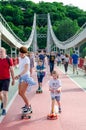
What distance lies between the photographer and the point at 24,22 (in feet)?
563

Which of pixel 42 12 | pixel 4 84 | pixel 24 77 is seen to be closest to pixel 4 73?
pixel 4 84

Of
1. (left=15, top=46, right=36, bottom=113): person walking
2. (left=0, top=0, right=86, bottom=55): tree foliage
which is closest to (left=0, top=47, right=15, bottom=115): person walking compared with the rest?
(left=15, top=46, right=36, bottom=113): person walking

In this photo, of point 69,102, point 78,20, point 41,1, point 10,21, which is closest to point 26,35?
point 10,21

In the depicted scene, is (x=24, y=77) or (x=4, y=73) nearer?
(x=24, y=77)

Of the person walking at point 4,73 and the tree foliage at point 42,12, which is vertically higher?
the tree foliage at point 42,12

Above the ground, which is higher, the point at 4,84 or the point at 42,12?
the point at 42,12

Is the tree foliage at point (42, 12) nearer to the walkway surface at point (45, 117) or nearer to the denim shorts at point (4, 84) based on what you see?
the walkway surface at point (45, 117)

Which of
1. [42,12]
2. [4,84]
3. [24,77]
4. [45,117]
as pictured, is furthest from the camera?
[42,12]

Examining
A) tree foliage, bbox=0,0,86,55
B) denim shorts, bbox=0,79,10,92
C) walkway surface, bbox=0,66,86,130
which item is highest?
tree foliage, bbox=0,0,86,55

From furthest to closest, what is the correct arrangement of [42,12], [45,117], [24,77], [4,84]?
[42,12]
[4,84]
[24,77]
[45,117]

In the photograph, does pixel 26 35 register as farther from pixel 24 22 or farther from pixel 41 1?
pixel 41 1

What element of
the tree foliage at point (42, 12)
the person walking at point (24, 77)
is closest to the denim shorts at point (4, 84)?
the person walking at point (24, 77)

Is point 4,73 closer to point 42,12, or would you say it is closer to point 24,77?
point 24,77

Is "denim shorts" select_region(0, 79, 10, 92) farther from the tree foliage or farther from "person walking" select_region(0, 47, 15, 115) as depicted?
the tree foliage
